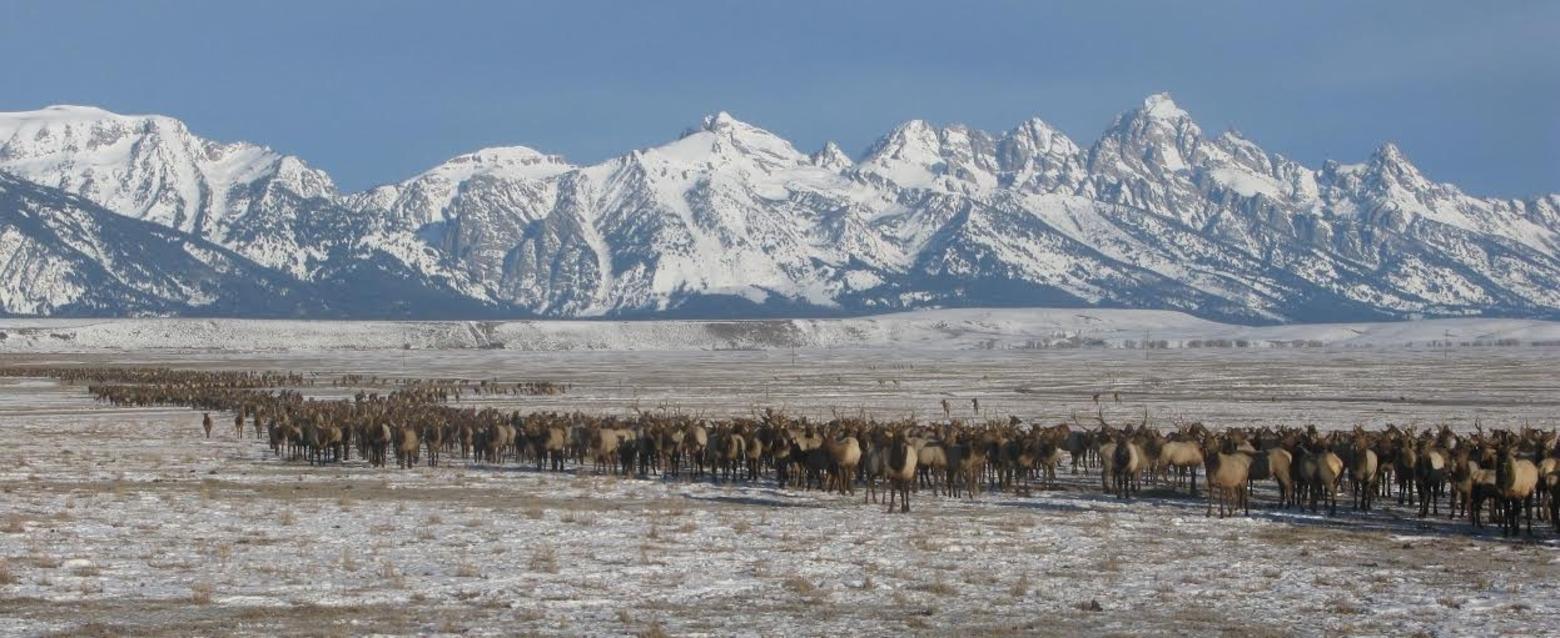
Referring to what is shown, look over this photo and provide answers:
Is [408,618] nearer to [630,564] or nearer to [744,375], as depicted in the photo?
[630,564]

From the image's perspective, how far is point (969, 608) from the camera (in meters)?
17.8

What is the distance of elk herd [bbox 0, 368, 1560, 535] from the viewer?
27.2 metres

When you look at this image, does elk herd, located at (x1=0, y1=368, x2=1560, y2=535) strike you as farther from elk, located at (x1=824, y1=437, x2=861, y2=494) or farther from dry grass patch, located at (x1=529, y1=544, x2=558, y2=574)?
dry grass patch, located at (x1=529, y1=544, x2=558, y2=574)

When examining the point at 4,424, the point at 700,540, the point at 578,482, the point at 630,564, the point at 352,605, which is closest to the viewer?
the point at 352,605

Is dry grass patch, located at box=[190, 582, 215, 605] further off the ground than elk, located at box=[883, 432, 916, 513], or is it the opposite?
elk, located at box=[883, 432, 916, 513]

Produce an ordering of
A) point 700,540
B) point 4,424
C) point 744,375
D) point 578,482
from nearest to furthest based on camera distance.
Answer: point 700,540 → point 578,482 → point 4,424 → point 744,375

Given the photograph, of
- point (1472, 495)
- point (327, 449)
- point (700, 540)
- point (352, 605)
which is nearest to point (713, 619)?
point (352, 605)

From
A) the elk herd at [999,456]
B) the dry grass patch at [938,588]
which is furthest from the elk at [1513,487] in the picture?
the dry grass patch at [938,588]

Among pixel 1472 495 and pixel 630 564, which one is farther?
pixel 1472 495

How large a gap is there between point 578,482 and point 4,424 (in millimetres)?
32970

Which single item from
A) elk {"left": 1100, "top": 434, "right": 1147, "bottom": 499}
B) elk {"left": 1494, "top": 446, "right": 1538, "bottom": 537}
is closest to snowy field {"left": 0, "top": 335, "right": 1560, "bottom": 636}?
elk {"left": 1494, "top": 446, "right": 1538, "bottom": 537}

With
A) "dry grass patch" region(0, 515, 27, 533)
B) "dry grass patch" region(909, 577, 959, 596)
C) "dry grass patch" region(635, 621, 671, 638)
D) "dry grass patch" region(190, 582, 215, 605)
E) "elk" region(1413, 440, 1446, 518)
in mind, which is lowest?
"dry grass patch" region(635, 621, 671, 638)

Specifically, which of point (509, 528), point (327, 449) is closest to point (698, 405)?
point (327, 449)

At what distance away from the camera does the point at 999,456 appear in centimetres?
3300
